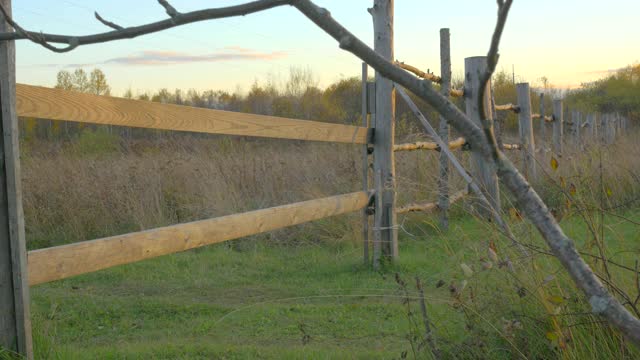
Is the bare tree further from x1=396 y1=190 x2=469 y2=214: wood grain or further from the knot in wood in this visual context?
x1=396 y1=190 x2=469 y2=214: wood grain

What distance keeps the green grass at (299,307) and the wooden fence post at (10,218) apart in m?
0.40

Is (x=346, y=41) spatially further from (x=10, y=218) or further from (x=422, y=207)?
(x=422, y=207)

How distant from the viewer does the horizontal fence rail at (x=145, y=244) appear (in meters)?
2.45

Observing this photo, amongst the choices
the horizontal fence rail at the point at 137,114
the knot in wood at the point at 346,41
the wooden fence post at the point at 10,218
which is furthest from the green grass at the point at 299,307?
the knot in wood at the point at 346,41

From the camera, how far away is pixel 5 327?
7.95 ft

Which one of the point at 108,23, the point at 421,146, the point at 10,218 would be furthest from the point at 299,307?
the point at 108,23

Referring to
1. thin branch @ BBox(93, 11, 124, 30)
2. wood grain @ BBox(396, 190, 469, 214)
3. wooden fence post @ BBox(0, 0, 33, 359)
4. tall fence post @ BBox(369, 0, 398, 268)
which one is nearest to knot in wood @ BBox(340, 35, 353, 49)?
thin branch @ BBox(93, 11, 124, 30)

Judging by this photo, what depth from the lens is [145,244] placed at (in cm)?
282

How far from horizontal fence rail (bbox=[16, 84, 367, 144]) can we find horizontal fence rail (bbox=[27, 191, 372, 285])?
0.42 m

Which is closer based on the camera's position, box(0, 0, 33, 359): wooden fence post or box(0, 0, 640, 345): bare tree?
box(0, 0, 640, 345): bare tree

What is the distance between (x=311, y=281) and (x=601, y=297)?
3.90m

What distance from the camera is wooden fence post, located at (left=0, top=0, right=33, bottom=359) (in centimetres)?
235

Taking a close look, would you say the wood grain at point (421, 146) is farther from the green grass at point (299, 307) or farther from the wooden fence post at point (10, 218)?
the wooden fence post at point (10, 218)

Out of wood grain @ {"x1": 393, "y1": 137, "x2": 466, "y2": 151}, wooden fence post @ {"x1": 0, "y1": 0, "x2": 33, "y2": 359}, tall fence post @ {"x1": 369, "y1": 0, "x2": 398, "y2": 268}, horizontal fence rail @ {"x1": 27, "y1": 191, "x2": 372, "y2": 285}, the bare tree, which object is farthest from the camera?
wood grain @ {"x1": 393, "y1": 137, "x2": 466, "y2": 151}
